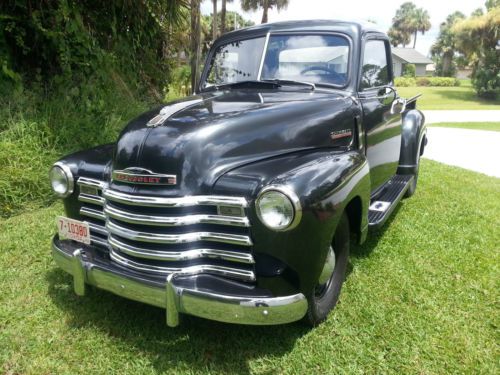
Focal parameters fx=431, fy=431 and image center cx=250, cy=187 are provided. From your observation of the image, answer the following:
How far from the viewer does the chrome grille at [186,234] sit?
2.20 m

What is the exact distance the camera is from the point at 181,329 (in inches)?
107

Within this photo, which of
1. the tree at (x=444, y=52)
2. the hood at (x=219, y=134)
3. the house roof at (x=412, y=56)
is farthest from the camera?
the house roof at (x=412, y=56)

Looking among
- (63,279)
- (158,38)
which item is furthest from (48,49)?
(63,279)

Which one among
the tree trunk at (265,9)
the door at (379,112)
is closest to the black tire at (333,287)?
the door at (379,112)

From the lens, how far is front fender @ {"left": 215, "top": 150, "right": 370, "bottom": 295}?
2.16 meters

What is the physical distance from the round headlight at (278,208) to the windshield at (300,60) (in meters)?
1.57

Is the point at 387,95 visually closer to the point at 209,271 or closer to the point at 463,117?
the point at 209,271

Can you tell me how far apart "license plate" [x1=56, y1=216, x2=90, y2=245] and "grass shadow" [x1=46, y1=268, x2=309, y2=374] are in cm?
53

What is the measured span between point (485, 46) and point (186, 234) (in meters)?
32.2

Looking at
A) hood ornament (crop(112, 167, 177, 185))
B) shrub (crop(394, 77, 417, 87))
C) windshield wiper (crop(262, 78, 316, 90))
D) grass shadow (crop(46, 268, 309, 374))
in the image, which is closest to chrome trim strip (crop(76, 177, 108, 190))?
hood ornament (crop(112, 167, 177, 185))

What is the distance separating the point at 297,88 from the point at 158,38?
5.51 m

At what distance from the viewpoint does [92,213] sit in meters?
2.77

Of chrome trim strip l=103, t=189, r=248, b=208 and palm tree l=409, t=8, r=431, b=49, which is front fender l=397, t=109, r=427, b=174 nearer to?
chrome trim strip l=103, t=189, r=248, b=208

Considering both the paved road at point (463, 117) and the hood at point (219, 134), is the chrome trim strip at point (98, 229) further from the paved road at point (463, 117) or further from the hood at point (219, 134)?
the paved road at point (463, 117)
